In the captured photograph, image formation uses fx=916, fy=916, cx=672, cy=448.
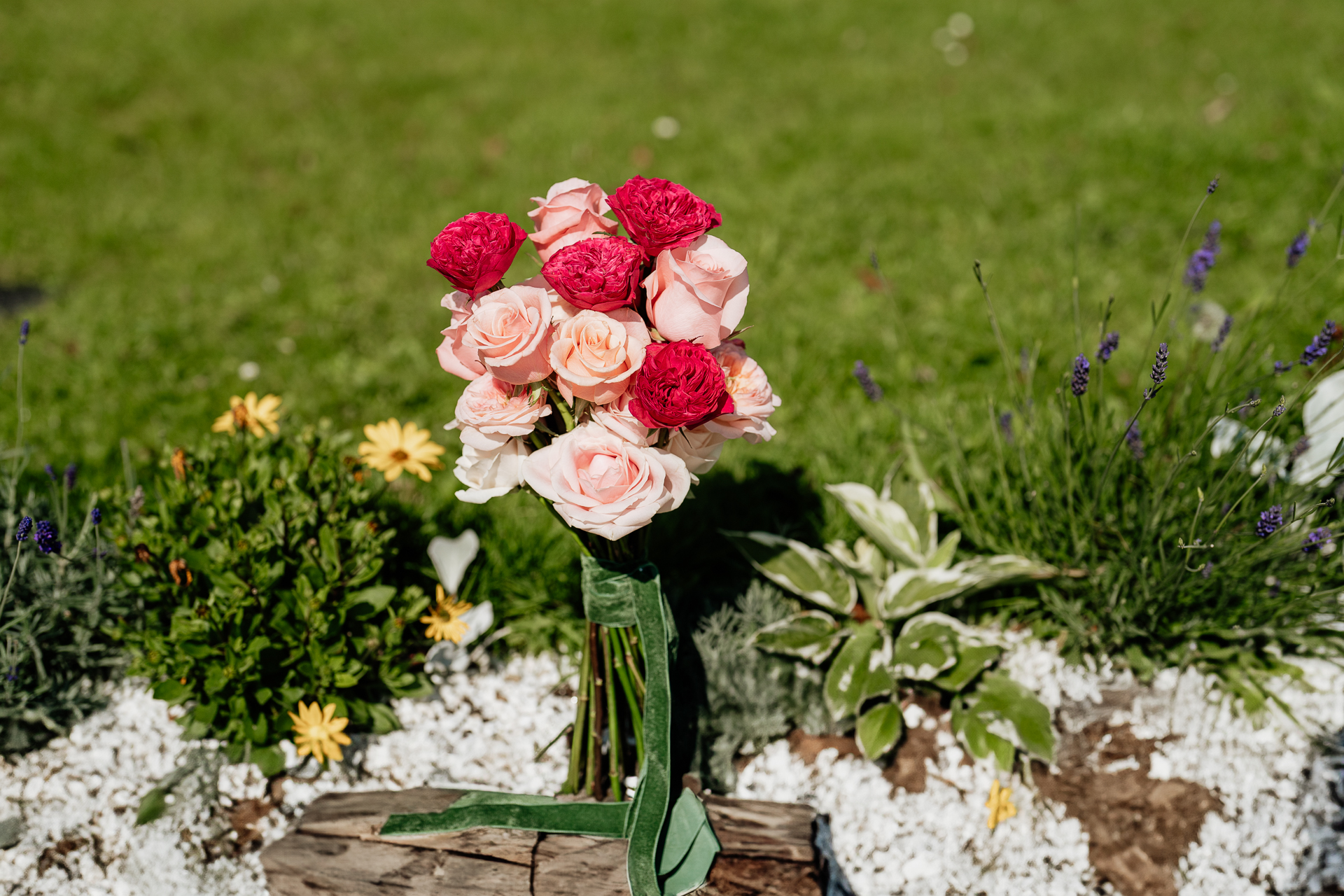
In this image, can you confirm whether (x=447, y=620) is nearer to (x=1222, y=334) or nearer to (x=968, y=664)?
(x=968, y=664)

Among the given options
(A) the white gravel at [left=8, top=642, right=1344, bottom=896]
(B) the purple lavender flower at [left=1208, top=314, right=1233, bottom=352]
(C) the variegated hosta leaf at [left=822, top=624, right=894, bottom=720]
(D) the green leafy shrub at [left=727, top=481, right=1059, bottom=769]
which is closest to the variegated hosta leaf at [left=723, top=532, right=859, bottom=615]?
(D) the green leafy shrub at [left=727, top=481, right=1059, bottom=769]

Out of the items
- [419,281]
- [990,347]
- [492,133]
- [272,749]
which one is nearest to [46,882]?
[272,749]

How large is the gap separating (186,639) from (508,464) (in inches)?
39.4

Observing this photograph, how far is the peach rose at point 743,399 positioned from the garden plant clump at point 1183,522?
0.76 m

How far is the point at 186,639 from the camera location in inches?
81.6

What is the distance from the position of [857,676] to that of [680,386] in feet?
3.73

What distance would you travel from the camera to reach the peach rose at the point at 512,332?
1.45 m

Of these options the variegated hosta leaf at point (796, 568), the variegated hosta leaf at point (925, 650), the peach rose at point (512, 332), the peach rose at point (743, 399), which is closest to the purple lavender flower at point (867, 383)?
the variegated hosta leaf at point (796, 568)

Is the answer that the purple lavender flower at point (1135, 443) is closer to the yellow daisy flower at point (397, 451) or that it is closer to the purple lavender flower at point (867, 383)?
the purple lavender flower at point (867, 383)

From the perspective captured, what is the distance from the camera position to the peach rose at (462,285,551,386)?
145 cm

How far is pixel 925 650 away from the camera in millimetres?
2246

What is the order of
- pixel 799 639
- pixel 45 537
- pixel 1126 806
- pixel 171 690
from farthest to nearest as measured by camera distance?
pixel 799 639 < pixel 1126 806 < pixel 171 690 < pixel 45 537

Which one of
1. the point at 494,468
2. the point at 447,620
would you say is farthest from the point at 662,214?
the point at 447,620

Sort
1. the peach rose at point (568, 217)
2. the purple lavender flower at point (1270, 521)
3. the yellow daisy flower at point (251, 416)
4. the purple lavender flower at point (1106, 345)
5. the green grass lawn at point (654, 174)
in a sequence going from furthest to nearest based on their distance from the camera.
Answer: the green grass lawn at point (654, 174), the yellow daisy flower at point (251, 416), the purple lavender flower at point (1106, 345), the purple lavender flower at point (1270, 521), the peach rose at point (568, 217)
